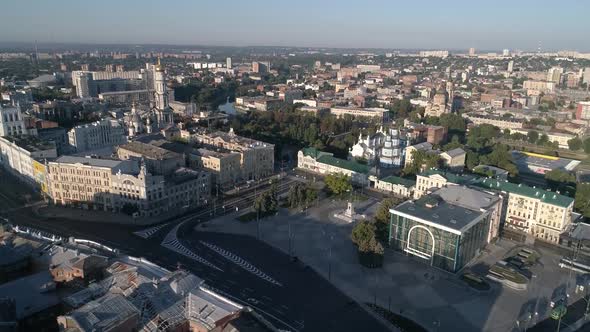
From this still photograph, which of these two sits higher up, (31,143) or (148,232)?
(31,143)

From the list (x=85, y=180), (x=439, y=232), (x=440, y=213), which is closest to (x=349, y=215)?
(x=440, y=213)

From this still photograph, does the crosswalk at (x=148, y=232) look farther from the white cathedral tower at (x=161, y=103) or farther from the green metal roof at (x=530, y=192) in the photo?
the white cathedral tower at (x=161, y=103)

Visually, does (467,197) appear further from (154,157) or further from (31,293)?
(154,157)

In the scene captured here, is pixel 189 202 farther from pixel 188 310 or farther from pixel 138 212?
pixel 188 310

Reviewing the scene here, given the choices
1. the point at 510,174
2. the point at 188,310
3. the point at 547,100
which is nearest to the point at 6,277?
the point at 188,310

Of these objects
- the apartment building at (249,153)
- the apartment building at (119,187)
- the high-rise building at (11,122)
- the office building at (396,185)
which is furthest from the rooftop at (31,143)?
the office building at (396,185)

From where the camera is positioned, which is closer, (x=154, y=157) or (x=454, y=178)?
(x=454, y=178)
